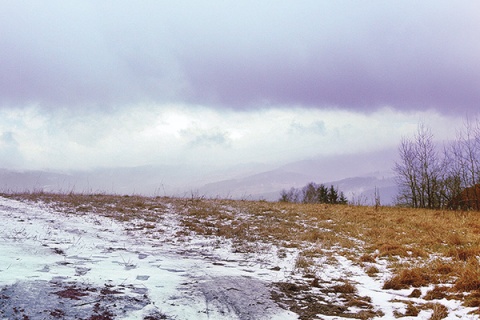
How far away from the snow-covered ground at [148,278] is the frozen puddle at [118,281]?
0.04ft

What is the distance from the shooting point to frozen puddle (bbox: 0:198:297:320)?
4.29 meters

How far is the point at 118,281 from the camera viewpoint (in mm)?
5328

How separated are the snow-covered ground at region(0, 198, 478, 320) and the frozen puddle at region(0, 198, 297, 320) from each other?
13mm

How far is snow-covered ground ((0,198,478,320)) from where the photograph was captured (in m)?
4.39

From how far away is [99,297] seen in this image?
15.0ft

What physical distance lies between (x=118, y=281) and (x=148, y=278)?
55 cm

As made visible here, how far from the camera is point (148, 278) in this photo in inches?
225

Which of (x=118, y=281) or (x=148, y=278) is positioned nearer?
(x=118, y=281)

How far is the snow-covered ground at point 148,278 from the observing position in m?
4.39

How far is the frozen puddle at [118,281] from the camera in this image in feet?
14.1

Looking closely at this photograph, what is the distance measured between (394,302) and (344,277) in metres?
1.56

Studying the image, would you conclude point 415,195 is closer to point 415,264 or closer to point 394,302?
point 415,264

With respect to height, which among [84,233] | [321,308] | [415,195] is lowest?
[321,308]

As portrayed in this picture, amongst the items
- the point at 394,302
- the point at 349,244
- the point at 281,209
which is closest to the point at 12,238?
the point at 394,302
